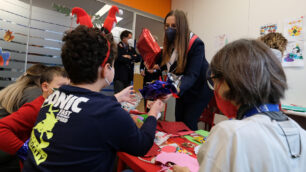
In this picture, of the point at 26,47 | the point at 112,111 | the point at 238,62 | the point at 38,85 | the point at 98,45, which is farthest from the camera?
the point at 26,47

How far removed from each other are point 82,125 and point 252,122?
590mm

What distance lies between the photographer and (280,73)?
2.18 feet

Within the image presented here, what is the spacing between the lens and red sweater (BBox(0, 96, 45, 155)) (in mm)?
1002

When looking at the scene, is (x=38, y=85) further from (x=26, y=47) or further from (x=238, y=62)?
(x=26, y=47)

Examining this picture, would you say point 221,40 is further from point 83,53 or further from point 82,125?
point 82,125

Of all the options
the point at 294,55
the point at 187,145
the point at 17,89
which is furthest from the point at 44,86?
the point at 294,55

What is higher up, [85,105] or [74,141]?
[85,105]

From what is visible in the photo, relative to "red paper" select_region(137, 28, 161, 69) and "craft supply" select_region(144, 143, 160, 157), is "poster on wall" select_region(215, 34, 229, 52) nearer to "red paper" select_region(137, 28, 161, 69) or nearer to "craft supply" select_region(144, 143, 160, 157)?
"red paper" select_region(137, 28, 161, 69)

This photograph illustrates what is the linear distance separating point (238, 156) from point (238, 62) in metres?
0.32

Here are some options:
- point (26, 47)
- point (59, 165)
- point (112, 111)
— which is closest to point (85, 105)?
point (112, 111)

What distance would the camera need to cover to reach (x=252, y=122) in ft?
1.81

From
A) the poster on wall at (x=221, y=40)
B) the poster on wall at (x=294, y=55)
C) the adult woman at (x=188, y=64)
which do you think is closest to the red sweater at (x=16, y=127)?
the adult woman at (x=188, y=64)

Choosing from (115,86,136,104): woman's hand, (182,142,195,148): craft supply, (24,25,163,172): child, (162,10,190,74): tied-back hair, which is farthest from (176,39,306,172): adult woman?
(162,10,190,74): tied-back hair

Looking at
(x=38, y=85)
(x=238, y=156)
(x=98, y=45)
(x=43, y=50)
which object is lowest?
(x=238, y=156)
